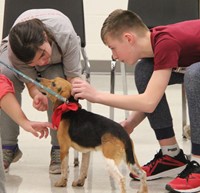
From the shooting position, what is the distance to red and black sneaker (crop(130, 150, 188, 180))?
7.35ft

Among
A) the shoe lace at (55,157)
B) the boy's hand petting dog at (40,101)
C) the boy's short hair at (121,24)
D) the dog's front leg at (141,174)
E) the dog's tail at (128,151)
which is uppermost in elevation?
the boy's short hair at (121,24)

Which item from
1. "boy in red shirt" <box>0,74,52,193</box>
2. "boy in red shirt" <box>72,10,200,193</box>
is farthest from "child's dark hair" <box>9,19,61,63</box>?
"boy in red shirt" <box>72,10,200,193</box>

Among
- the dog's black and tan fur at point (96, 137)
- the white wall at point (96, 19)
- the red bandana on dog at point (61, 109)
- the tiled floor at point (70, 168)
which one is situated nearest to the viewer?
the dog's black and tan fur at point (96, 137)

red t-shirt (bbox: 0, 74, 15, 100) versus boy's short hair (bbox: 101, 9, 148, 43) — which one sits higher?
boy's short hair (bbox: 101, 9, 148, 43)

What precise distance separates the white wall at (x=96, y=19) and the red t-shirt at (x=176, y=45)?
7.92ft

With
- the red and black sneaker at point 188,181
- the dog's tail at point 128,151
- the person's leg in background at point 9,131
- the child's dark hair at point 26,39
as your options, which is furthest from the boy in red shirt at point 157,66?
the person's leg in background at point 9,131

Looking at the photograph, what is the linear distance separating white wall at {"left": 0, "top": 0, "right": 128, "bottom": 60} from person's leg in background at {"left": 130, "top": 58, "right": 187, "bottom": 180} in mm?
2369

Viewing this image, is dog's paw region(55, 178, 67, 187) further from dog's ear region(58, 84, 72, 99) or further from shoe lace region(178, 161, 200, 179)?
shoe lace region(178, 161, 200, 179)

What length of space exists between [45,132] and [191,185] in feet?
1.99

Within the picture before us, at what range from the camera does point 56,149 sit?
7.86 ft

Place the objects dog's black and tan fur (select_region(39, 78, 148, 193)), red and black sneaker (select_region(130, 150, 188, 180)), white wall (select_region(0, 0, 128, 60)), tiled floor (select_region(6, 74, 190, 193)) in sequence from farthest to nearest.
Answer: white wall (select_region(0, 0, 128, 60)) → red and black sneaker (select_region(130, 150, 188, 180)) → tiled floor (select_region(6, 74, 190, 193)) → dog's black and tan fur (select_region(39, 78, 148, 193))

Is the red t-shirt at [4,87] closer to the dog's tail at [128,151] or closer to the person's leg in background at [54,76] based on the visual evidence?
the person's leg in background at [54,76]

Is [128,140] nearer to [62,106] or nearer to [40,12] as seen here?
[62,106]

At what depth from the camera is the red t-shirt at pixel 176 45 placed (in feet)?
6.46
